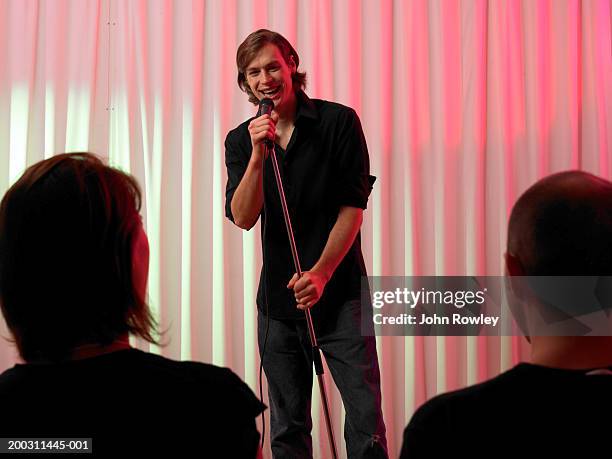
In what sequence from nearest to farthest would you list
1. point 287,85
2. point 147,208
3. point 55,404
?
1. point 55,404
2. point 287,85
3. point 147,208

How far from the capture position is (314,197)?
7.38ft

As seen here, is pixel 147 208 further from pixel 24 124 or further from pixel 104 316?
pixel 104 316

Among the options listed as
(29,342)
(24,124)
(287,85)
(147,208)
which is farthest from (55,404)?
(24,124)

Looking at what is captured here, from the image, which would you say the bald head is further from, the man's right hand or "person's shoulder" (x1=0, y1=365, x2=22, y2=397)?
the man's right hand

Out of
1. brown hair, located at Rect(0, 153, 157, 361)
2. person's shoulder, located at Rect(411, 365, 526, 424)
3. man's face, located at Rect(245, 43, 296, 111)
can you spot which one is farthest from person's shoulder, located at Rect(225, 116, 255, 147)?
person's shoulder, located at Rect(411, 365, 526, 424)

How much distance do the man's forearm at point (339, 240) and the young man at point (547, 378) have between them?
3.76 ft

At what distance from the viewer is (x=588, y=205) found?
3.20ft

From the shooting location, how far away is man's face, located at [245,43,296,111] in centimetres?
230

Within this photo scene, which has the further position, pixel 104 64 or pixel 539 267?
pixel 104 64

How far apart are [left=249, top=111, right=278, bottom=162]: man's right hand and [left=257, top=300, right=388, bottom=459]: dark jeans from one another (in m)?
0.50

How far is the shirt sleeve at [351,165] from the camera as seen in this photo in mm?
2248

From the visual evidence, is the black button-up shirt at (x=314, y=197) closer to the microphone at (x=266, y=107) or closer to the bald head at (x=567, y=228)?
the microphone at (x=266, y=107)

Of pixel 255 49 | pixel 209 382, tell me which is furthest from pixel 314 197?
pixel 209 382

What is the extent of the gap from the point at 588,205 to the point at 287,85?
1.46 meters
